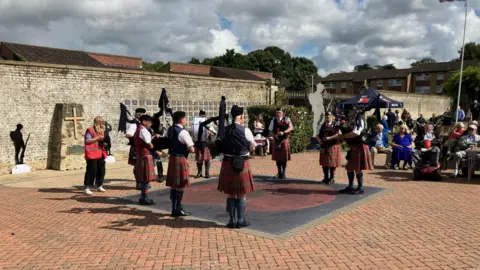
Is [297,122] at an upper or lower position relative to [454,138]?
upper

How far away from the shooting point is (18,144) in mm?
10914

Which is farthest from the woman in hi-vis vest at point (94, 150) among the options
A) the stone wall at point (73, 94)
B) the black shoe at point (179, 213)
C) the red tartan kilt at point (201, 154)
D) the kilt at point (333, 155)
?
the kilt at point (333, 155)

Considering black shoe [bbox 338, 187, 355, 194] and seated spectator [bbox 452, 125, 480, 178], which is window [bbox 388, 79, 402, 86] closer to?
seated spectator [bbox 452, 125, 480, 178]

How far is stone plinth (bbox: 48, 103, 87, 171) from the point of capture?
11.6 metres

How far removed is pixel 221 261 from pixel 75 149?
901 centimetres

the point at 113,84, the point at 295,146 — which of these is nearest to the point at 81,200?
the point at 113,84

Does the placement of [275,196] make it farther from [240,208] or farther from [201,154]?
[201,154]

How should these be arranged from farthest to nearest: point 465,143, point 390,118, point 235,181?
1. point 390,118
2. point 465,143
3. point 235,181

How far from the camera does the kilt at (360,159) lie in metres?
7.58

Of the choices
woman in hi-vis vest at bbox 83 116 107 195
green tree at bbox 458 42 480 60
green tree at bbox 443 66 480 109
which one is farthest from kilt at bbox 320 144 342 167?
green tree at bbox 458 42 480 60

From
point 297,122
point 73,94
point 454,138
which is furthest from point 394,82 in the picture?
point 73,94

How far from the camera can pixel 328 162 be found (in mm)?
8625

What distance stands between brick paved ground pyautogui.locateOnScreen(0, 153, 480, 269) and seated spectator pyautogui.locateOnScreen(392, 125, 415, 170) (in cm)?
362

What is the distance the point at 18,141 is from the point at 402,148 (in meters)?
11.6
